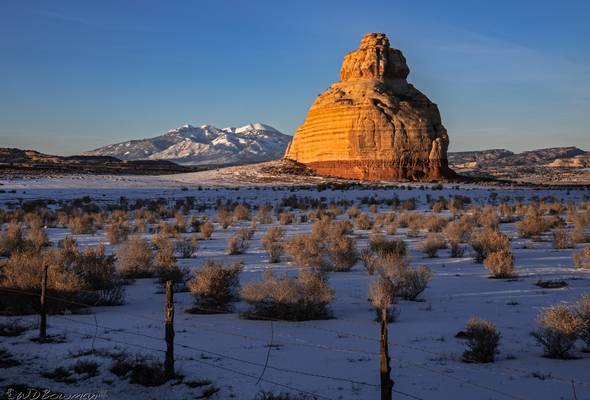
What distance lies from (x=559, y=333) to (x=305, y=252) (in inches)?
252

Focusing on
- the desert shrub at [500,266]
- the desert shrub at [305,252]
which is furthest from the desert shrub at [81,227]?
the desert shrub at [500,266]

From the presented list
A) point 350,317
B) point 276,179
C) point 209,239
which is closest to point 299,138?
point 276,179

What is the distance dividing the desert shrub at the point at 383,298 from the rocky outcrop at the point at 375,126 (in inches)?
1693

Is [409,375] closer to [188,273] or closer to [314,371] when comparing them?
[314,371]

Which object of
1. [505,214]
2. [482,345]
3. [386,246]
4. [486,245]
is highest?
[505,214]

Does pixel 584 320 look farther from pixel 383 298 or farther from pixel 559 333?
pixel 383 298

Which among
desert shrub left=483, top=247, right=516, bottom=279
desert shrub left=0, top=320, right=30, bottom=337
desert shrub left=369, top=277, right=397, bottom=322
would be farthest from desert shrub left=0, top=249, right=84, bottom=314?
desert shrub left=483, top=247, right=516, bottom=279

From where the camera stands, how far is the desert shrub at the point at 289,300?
24.6ft

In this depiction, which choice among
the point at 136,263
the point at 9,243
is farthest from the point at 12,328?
the point at 9,243

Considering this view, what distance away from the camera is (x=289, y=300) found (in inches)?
295

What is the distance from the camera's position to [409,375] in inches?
213

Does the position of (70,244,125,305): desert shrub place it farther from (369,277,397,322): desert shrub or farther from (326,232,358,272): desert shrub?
(326,232,358,272): desert shrub

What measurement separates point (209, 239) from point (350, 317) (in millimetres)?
8996

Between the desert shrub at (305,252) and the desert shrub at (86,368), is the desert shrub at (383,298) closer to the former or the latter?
the desert shrub at (305,252)
